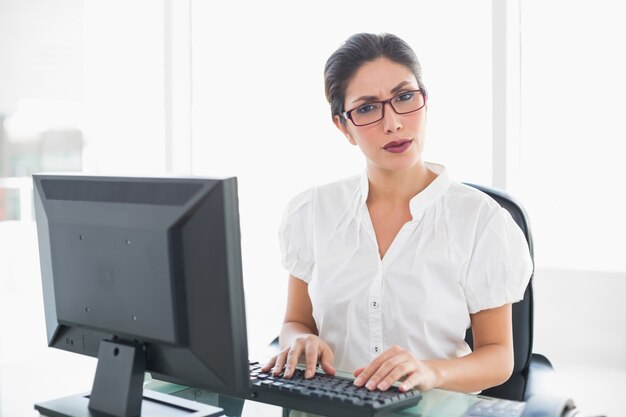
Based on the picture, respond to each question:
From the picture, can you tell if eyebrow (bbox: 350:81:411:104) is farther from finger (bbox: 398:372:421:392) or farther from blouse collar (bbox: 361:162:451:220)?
finger (bbox: 398:372:421:392)

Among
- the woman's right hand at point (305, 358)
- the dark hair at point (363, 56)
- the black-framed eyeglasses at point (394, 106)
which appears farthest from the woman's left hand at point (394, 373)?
the dark hair at point (363, 56)

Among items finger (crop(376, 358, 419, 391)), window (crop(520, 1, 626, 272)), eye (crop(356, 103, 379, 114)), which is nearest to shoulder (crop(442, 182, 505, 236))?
eye (crop(356, 103, 379, 114))

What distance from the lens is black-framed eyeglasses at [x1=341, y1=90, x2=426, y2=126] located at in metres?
1.89

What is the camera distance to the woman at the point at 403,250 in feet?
6.02

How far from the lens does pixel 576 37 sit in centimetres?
304

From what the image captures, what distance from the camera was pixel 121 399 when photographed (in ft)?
4.48

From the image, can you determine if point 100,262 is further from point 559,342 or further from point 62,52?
point 62,52

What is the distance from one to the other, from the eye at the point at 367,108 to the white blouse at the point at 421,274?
0.77 feet

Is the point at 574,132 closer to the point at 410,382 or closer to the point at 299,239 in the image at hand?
the point at 299,239

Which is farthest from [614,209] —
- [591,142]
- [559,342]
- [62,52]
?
[62,52]

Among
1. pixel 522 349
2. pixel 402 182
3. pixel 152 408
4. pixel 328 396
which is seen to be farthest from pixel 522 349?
pixel 152 408

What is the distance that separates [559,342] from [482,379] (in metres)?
1.47

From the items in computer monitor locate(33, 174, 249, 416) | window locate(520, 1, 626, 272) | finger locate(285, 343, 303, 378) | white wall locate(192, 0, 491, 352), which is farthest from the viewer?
white wall locate(192, 0, 491, 352)

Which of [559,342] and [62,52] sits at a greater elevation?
[62,52]
